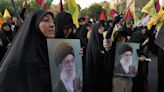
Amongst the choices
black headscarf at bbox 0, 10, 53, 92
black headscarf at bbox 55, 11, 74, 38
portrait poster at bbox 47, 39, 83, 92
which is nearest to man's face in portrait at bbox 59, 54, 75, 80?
portrait poster at bbox 47, 39, 83, 92

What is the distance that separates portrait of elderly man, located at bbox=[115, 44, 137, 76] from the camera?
5.57 meters

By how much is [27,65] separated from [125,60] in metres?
2.52

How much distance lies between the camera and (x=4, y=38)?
30.1 feet

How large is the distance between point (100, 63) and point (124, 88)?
0.59m

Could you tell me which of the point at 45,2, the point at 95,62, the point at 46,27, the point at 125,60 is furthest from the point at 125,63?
the point at 46,27

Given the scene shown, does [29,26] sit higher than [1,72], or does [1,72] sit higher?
[29,26]

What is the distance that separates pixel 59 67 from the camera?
11.3 ft

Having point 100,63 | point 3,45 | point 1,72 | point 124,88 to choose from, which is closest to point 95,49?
point 100,63

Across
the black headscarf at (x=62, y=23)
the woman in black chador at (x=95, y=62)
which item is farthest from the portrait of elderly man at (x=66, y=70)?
the woman in black chador at (x=95, y=62)

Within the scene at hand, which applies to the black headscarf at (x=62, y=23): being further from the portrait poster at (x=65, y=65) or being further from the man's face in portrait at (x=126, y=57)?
the man's face in portrait at (x=126, y=57)

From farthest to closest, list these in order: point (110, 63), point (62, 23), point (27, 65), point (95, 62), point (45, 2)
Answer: point (45, 2), point (95, 62), point (110, 63), point (62, 23), point (27, 65)

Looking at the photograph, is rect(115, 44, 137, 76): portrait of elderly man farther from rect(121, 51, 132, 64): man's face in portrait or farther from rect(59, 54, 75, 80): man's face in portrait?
rect(59, 54, 75, 80): man's face in portrait

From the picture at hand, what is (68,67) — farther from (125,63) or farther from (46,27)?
(125,63)

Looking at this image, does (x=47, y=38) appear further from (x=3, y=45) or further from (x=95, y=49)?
(x=3, y=45)
